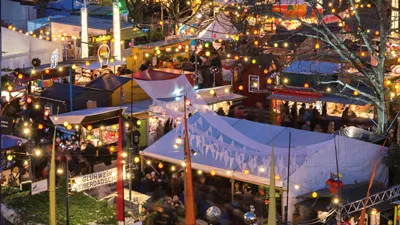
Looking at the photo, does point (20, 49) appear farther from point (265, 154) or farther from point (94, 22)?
point (265, 154)

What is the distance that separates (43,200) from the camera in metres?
12.8

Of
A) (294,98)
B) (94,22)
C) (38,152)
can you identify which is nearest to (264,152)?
(38,152)

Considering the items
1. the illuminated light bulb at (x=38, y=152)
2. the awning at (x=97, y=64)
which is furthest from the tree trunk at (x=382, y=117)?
the awning at (x=97, y=64)

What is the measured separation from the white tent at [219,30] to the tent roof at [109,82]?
5533 mm

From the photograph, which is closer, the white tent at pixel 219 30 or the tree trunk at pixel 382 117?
the tree trunk at pixel 382 117

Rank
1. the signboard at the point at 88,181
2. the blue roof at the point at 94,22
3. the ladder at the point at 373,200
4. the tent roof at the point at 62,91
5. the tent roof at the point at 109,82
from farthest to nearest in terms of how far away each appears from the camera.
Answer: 1. the blue roof at the point at 94,22
2. the tent roof at the point at 109,82
3. the tent roof at the point at 62,91
4. the signboard at the point at 88,181
5. the ladder at the point at 373,200

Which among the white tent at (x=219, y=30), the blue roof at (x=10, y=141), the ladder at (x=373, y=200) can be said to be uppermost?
the white tent at (x=219, y=30)

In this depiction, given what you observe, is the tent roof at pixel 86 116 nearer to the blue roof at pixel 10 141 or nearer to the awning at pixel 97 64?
the blue roof at pixel 10 141

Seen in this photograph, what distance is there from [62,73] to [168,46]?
4.15 metres

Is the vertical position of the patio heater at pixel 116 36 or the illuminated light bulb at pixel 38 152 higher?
the patio heater at pixel 116 36

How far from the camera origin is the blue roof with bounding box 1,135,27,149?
16141 mm

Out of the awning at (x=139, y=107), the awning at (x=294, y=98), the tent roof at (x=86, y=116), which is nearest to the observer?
the tent roof at (x=86, y=116)

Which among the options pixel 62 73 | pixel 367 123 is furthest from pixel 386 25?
pixel 62 73

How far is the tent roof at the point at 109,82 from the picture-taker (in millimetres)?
19109
